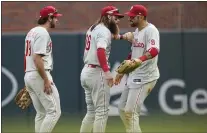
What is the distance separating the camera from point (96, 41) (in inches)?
301

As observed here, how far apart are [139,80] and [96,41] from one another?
0.67 m

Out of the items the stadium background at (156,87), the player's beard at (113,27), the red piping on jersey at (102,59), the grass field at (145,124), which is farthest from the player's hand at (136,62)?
the stadium background at (156,87)

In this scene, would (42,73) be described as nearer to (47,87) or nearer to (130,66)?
(47,87)

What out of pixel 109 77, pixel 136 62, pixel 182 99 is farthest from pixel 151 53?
pixel 182 99

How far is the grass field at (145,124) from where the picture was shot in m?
10.5

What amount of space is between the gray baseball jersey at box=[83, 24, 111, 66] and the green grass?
9.33ft

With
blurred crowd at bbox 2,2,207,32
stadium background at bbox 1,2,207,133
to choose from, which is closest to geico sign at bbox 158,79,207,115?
stadium background at bbox 1,2,207,133

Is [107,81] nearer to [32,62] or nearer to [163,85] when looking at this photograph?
[32,62]

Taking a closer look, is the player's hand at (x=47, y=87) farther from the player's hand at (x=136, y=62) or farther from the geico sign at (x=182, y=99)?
the geico sign at (x=182, y=99)

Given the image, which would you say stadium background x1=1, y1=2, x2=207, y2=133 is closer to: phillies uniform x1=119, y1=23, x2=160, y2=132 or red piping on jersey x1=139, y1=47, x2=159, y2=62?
phillies uniform x1=119, y1=23, x2=160, y2=132

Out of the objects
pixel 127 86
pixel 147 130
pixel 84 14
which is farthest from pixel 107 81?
pixel 84 14

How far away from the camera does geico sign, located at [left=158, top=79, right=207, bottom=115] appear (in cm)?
1080

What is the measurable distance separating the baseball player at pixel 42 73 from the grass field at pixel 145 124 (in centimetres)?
291

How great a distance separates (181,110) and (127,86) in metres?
3.04
